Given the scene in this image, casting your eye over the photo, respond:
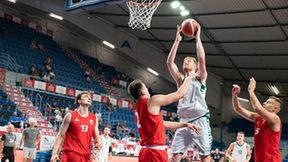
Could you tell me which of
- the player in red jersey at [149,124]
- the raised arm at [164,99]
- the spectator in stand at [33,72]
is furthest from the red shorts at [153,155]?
the spectator in stand at [33,72]

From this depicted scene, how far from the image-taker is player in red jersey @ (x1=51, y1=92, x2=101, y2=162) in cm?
632

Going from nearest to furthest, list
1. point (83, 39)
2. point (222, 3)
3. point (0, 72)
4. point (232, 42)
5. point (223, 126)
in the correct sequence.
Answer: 1. point (0, 72)
2. point (222, 3)
3. point (232, 42)
4. point (83, 39)
5. point (223, 126)

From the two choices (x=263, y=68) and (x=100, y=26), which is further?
(x=263, y=68)

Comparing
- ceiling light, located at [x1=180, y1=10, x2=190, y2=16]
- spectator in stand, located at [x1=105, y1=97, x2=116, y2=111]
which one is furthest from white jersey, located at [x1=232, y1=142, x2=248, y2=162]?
spectator in stand, located at [x1=105, y1=97, x2=116, y2=111]

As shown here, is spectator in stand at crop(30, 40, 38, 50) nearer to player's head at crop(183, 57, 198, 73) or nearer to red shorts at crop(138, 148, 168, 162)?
player's head at crop(183, 57, 198, 73)

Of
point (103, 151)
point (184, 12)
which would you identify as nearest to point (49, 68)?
point (184, 12)

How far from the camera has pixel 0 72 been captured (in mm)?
19828

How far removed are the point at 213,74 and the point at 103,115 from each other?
472 inches

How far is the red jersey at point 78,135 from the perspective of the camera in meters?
6.36

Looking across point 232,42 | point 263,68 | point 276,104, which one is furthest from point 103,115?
point 276,104

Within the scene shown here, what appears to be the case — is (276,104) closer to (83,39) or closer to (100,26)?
(100,26)

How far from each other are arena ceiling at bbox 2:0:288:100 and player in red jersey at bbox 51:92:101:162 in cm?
1597

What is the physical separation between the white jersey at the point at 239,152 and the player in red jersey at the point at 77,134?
5.52 meters

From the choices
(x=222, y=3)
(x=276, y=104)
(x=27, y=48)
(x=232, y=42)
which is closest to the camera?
(x=276, y=104)
